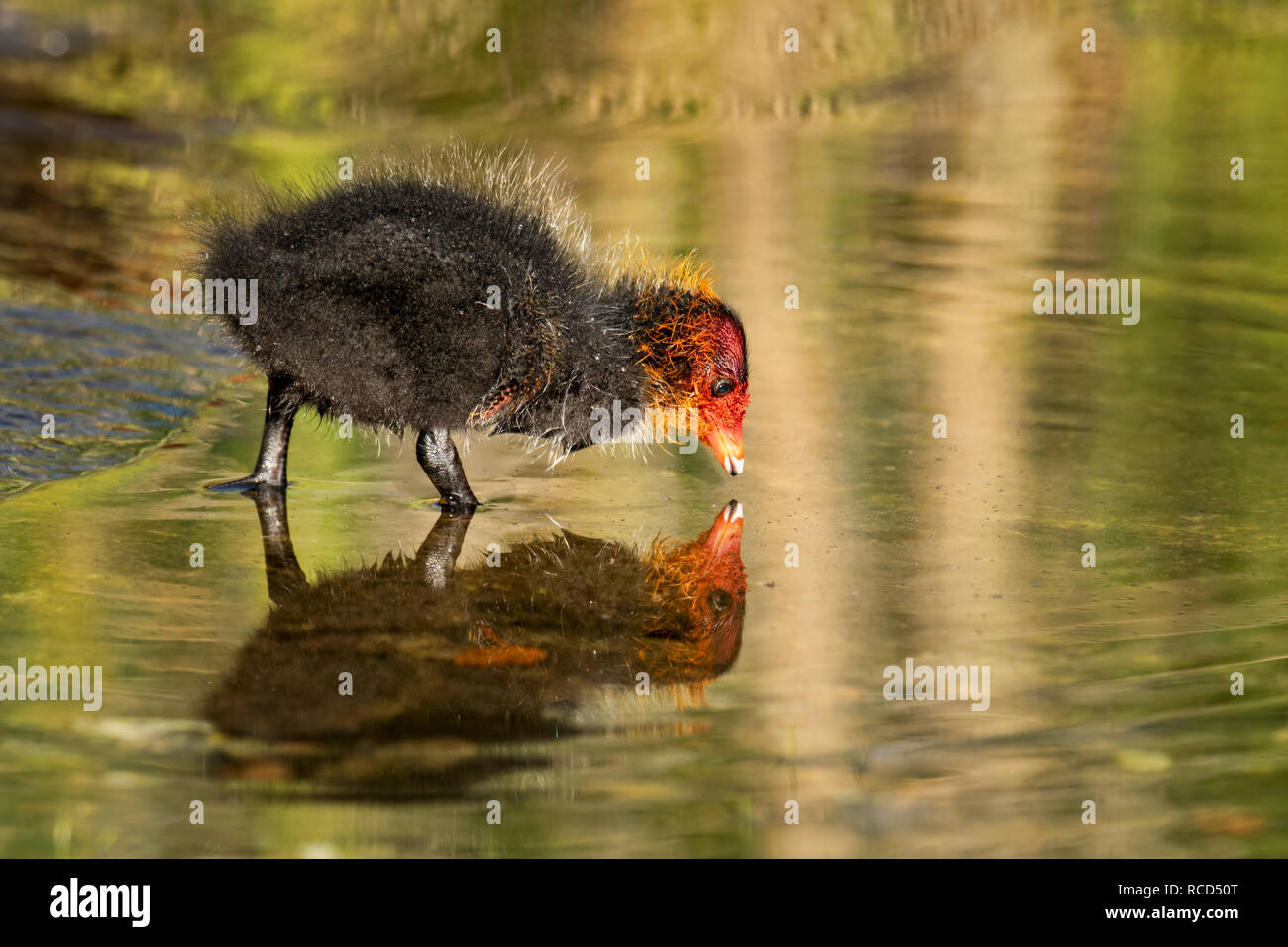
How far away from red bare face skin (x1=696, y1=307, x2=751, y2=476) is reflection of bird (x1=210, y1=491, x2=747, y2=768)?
40cm

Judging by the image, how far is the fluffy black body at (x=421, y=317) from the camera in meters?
5.95

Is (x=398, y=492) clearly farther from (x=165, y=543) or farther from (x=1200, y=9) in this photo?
(x=1200, y=9)

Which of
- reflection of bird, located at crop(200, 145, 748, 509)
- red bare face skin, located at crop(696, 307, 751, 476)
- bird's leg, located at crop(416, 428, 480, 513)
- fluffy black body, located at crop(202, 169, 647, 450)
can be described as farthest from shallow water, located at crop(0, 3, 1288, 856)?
fluffy black body, located at crop(202, 169, 647, 450)

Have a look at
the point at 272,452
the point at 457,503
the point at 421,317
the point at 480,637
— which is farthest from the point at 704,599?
the point at 272,452

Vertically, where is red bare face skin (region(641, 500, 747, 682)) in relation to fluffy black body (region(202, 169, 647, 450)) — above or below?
below

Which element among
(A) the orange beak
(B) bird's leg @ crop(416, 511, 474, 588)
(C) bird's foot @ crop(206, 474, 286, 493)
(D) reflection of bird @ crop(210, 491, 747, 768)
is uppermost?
(A) the orange beak

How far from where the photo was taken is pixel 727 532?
6.27 metres

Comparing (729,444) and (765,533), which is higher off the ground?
(729,444)

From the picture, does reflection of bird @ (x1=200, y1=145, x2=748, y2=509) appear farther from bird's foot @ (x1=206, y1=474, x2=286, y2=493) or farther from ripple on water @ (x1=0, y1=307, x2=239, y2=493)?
ripple on water @ (x1=0, y1=307, x2=239, y2=493)

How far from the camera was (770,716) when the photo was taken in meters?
4.82

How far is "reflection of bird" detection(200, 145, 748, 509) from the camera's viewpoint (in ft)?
19.6

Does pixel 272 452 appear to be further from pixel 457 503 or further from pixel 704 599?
pixel 704 599

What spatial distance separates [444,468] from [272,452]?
0.74 meters

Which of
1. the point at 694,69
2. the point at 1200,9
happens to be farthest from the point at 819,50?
the point at 1200,9
